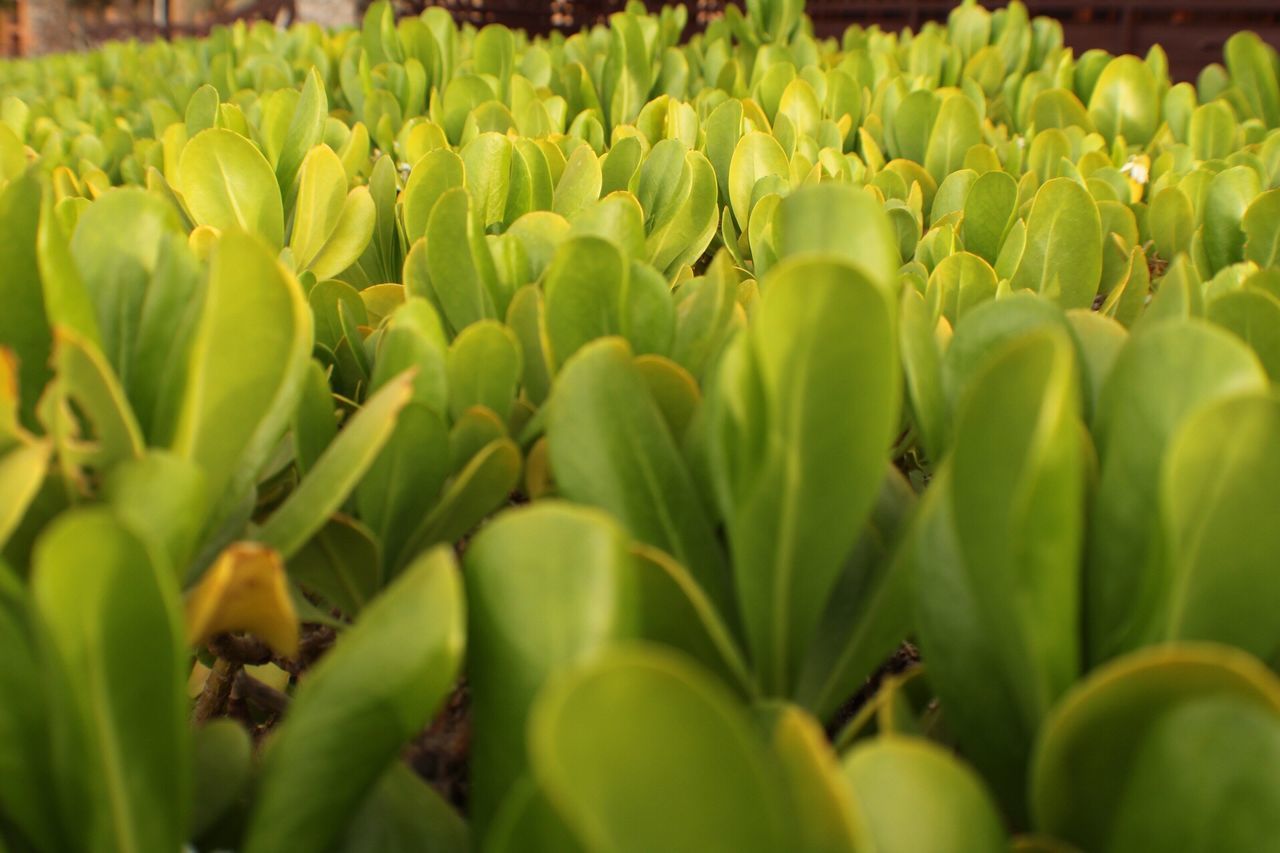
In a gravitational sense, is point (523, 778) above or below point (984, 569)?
below

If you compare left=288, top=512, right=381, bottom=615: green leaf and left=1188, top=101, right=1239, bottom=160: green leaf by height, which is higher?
left=1188, top=101, right=1239, bottom=160: green leaf

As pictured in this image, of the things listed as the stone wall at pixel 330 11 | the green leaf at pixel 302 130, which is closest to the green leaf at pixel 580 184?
the green leaf at pixel 302 130

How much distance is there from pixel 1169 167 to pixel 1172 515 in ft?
4.93

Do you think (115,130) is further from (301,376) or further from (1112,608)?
(1112,608)

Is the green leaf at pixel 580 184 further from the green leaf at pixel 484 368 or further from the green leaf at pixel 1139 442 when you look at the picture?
the green leaf at pixel 1139 442

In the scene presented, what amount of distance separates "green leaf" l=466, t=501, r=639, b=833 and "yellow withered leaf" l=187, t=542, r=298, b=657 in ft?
0.41

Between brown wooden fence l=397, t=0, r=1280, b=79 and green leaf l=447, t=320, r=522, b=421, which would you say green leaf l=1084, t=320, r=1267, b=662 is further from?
brown wooden fence l=397, t=0, r=1280, b=79

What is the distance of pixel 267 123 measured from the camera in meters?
1.46

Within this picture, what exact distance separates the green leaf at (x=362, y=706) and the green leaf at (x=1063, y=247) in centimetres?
84

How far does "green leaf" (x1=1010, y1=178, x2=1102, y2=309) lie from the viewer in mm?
1143

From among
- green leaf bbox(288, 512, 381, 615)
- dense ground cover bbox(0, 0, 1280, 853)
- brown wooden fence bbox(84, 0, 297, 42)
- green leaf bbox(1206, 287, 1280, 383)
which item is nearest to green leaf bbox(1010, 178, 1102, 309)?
dense ground cover bbox(0, 0, 1280, 853)

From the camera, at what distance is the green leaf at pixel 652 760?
374 mm

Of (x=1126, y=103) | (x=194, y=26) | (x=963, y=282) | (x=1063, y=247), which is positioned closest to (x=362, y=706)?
(x=963, y=282)

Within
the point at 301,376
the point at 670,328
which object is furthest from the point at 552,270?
the point at 301,376
